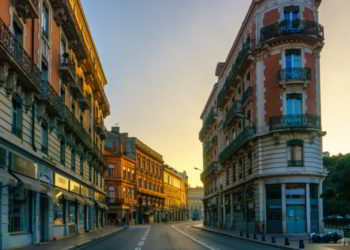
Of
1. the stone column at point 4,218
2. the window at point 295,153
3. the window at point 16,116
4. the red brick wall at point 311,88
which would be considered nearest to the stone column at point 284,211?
the window at point 295,153

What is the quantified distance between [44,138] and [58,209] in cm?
591

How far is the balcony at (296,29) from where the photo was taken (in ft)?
Answer: 119

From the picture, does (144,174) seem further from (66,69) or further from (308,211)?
(66,69)

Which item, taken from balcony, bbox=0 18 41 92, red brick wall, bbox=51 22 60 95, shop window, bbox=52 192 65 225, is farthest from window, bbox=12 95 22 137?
red brick wall, bbox=51 22 60 95

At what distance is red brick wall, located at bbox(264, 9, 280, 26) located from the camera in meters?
37.6

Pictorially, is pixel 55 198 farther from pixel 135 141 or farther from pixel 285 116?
pixel 135 141

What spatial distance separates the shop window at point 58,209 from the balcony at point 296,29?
19.5 metres

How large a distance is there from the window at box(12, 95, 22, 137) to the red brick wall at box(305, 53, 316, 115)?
22.0m

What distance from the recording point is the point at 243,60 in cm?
4100

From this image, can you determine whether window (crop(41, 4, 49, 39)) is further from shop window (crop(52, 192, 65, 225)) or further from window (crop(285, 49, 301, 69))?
window (crop(285, 49, 301, 69))

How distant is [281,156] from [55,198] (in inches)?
666

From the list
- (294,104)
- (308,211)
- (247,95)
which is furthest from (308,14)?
(308,211)

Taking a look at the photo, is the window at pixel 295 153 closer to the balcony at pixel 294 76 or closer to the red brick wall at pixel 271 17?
the balcony at pixel 294 76

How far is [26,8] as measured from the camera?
22.1m
